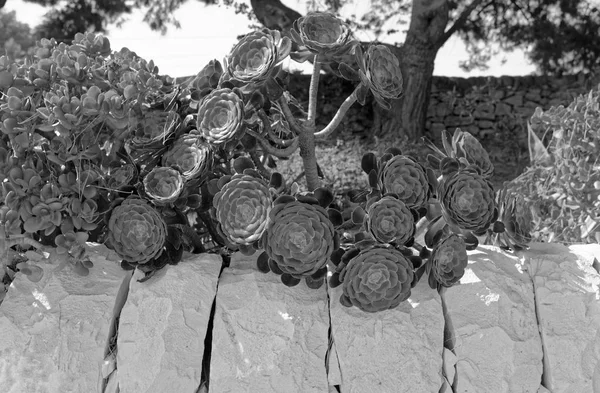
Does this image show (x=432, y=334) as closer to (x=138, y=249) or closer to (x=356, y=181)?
(x=138, y=249)

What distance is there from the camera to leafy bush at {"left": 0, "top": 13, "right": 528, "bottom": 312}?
→ 1.21m

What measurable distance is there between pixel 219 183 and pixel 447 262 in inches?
18.9

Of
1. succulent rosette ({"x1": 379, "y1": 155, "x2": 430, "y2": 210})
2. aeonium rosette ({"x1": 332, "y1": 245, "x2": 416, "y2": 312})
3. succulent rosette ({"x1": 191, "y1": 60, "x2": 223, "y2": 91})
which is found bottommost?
aeonium rosette ({"x1": 332, "y1": 245, "x2": 416, "y2": 312})

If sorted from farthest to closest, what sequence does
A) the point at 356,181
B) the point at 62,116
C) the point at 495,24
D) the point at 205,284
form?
the point at 495,24 < the point at 356,181 < the point at 205,284 < the point at 62,116

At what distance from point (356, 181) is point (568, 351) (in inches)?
163

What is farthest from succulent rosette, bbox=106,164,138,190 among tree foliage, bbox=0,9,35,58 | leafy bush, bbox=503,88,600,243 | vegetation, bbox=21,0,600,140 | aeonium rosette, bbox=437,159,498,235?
tree foliage, bbox=0,9,35,58

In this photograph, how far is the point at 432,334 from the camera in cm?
127

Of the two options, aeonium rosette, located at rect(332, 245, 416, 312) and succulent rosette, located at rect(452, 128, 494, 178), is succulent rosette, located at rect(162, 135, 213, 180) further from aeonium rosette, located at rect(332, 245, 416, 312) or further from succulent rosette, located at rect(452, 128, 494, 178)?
succulent rosette, located at rect(452, 128, 494, 178)

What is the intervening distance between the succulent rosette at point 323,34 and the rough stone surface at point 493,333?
542mm

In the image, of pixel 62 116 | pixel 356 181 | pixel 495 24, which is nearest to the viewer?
pixel 62 116

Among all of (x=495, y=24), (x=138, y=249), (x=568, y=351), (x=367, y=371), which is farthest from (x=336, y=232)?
(x=495, y=24)

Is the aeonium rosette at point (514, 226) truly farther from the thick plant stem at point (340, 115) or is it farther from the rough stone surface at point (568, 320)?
the thick plant stem at point (340, 115)

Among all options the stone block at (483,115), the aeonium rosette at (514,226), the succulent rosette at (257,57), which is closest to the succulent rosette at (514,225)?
the aeonium rosette at (514,226)

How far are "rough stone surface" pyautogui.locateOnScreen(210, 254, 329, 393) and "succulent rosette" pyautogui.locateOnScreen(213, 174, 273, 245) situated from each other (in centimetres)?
13
